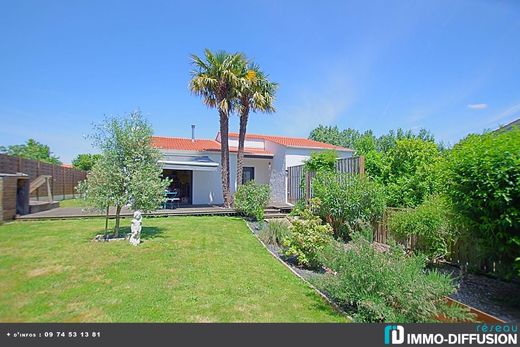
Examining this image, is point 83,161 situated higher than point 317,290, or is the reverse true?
point 83,161

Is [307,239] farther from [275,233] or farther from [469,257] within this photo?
[469,257]

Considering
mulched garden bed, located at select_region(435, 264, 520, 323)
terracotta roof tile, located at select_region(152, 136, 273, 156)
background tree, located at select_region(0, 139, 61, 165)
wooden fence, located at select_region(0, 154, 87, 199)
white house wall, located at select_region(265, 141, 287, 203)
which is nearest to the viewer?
mulched garden bed, located at select_region(435, 264, 520, 323)

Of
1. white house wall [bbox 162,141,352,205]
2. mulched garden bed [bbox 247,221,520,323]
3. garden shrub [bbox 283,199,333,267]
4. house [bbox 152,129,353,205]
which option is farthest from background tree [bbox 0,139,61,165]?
mulched garden bed [bbox 247,221,520,323]

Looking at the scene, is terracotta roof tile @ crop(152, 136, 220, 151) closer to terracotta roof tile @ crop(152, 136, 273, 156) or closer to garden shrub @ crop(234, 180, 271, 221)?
terracotta roof tile @ crop(152, 136, 273, 156)

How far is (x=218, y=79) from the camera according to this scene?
21406 millimetres

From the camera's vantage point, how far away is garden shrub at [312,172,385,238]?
13.3m

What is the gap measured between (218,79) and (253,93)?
9.68 ft

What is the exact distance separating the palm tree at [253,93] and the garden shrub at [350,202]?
960cm

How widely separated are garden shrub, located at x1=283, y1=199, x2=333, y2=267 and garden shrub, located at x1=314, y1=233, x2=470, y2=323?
3316 mm

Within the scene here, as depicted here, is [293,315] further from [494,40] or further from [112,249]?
[494,40]

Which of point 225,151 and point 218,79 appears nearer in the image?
point 218,79
